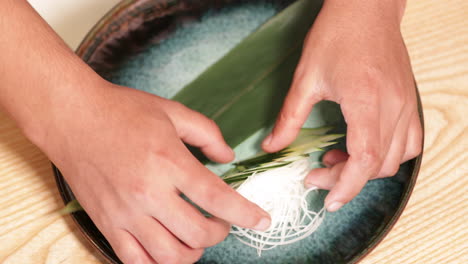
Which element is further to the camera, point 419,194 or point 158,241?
point 419,194

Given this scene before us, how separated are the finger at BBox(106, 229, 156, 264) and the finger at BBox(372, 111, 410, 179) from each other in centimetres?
50

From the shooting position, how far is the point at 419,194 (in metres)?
1.08

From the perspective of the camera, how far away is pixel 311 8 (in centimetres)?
115

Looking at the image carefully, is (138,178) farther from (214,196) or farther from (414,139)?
(414,139)

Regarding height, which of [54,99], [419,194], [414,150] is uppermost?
[54,99]

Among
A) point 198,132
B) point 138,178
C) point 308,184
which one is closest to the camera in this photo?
point 138,178

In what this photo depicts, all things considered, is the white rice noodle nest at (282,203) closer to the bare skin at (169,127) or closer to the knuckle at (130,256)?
the bare skin at (169,127)

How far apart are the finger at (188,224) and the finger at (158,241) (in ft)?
0.04

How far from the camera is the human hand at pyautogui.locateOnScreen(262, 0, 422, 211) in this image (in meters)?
0.90

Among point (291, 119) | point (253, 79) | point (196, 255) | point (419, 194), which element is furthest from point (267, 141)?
point (419, 194)

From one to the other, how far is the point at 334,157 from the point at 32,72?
2.17ft

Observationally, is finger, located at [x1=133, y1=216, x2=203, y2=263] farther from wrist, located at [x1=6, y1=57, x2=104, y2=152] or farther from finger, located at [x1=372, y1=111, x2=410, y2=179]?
finger, located at [x1=372, y1=111, x2=410, y2=179]

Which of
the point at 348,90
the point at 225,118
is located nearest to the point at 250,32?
the point at 225,118

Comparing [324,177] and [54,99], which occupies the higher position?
[54,99]
